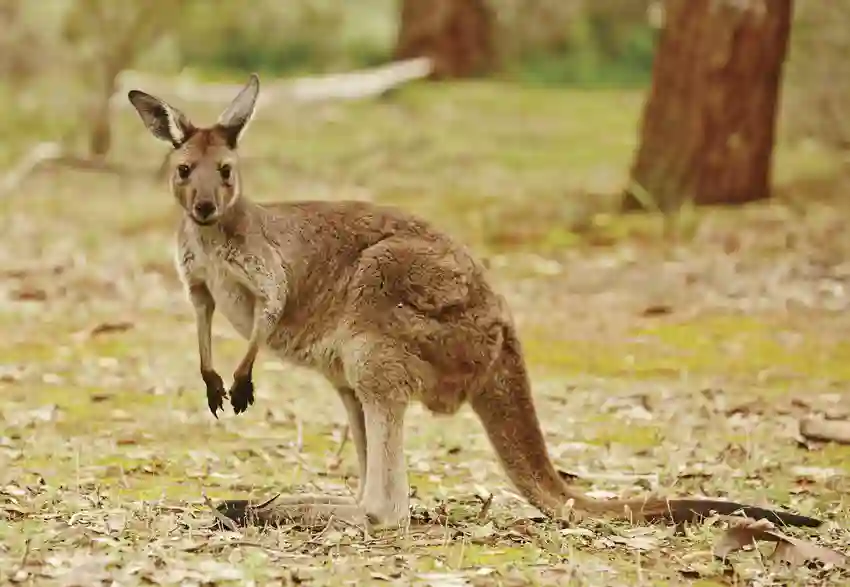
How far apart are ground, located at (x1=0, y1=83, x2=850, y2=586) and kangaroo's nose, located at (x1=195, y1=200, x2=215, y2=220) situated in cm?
84

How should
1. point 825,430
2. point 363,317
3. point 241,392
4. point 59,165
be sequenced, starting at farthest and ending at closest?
point 59,165 → point 825,430 → point 241,392 → point 363,317

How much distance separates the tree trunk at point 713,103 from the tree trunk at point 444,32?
21.1ft

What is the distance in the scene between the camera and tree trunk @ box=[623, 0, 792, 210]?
10.1 metres

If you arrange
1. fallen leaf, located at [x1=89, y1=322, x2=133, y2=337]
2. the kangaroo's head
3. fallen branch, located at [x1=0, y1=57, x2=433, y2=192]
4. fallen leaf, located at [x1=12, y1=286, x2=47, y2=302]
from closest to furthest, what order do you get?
the kangaroo's head, fallen leaf, located at [x1=89, y1=322, x2=133, y2=337], fallen leaf, located at [x1=12, y1=286, x2=47, y2=302], fallen branch, located at [x1=0, y1=57, x2=433, y2=192]

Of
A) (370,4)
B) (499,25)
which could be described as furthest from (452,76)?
(370,4)

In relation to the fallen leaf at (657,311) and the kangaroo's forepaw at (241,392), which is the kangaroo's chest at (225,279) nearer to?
the kangaroo's forepaw at (241,392)

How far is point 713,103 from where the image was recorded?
1021 centimetres

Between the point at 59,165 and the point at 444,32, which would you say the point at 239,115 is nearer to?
the point at 59,165

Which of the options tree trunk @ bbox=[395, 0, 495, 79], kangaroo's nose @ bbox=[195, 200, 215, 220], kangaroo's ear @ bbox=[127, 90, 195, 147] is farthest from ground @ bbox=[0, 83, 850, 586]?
tree trunk @ bbox=[395, 0, 495, 79]

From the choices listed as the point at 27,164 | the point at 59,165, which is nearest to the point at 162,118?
the point at 27,164

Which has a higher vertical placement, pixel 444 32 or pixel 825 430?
pixel 444 32

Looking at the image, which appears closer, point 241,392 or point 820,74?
point 241,392

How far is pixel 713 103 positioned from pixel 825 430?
471 centimetres

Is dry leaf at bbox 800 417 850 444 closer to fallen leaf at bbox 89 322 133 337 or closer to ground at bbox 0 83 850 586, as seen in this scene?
ground at bbox 0 83 850 586
